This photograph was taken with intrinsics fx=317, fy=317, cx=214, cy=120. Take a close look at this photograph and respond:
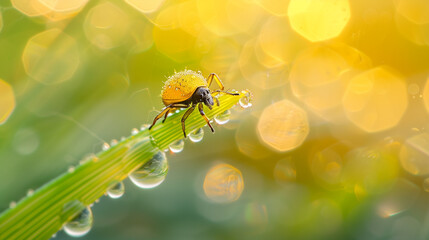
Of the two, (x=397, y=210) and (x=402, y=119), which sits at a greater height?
(x=402, y=119)

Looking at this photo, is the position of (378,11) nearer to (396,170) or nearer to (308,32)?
(308,32)

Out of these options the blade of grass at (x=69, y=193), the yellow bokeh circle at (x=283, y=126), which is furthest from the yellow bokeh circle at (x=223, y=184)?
the blade of grass at (x=69, y=193)

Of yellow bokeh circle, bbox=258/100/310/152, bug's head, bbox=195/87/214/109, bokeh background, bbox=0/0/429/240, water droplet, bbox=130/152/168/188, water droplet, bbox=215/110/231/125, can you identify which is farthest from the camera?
yellow bokeh circle, bbox=258/100/310/152

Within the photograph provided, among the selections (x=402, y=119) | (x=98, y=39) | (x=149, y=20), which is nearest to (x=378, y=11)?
(x=402, y=119)

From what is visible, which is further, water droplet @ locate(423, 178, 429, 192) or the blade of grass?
water droplet @ locate(423, 178, 429, 192)

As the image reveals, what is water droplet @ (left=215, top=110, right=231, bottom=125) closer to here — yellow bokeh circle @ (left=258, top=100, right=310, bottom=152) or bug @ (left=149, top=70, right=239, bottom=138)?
bug @ (left=149, top=70, right=239, bottom=138)

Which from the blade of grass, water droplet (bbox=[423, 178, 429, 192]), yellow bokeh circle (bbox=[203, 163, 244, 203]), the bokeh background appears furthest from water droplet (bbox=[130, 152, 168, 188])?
water droplet (bbox=[423, 178, 429, 192])
